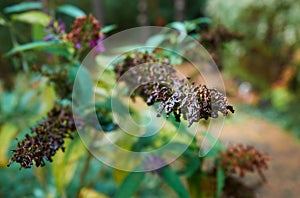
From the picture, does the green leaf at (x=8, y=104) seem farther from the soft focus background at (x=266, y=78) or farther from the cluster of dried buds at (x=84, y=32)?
the soft focus background at (x=266, y=78)

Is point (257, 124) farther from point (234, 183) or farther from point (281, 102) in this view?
point (234, 183)

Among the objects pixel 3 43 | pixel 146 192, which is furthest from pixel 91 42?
pixel 3 43

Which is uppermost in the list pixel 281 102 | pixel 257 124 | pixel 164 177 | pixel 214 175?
pixel 281 102

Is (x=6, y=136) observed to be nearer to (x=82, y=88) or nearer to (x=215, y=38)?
(x=82, y=88)

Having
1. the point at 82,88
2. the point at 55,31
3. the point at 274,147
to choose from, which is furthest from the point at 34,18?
the point at 274,147

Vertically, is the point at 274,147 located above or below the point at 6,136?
above
